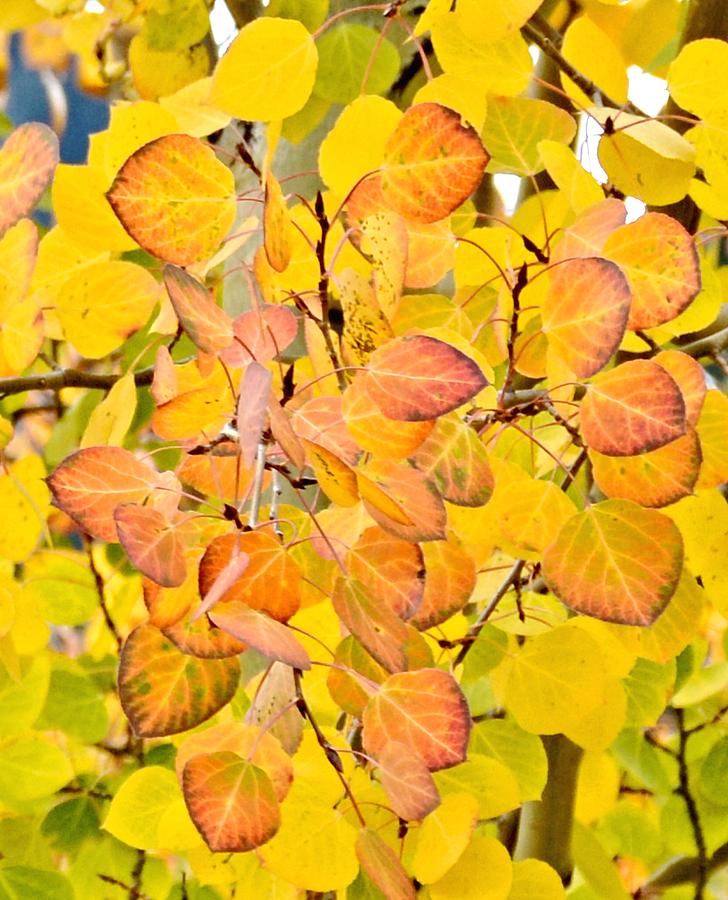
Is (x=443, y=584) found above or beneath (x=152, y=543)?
beneath

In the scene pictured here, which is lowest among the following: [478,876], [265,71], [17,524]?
[478,876]

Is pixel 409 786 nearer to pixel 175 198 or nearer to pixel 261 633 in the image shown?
pixel 261 633

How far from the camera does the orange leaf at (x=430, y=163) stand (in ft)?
1.51

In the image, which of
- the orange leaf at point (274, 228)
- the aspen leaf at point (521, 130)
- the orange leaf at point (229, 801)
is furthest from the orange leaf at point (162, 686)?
the aspen leaf at point (521, 130)

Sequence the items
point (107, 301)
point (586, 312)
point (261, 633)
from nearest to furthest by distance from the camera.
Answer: point (261, 633) < point (586, 312) < point (107, 301)

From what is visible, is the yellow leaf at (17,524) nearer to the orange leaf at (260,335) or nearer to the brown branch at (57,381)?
the brown branch at (57,381)

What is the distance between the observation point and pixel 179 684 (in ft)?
1.46

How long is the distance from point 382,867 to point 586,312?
23 centimetres

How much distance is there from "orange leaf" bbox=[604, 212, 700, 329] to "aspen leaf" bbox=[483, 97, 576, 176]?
109 mm

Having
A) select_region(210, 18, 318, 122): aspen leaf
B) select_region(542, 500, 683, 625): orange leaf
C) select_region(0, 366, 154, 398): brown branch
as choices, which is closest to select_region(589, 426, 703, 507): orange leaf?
select_region(542, 500, 683, 625): orange leaf

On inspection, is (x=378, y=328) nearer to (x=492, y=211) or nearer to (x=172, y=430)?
(x=172, y=430)

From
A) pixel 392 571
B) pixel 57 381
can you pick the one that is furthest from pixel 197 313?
pixel 57 381

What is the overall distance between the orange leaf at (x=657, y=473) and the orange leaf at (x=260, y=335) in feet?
0.50

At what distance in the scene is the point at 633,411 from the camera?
1.51 ft
